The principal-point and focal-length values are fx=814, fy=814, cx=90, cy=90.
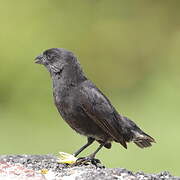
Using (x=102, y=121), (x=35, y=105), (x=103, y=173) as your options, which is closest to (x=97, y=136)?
(x=102, y=121)

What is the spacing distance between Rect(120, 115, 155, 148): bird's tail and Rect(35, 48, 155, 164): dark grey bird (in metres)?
0.40

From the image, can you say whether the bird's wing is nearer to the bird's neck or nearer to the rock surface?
the bird's neck

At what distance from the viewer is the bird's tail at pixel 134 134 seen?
825 centimetres

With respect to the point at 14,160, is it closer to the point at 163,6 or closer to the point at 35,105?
the point at 35,105

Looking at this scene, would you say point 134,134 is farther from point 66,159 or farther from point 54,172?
point 54,172

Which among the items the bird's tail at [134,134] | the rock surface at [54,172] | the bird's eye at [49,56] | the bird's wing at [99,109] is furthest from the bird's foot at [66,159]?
the bird's eye at [49,56]

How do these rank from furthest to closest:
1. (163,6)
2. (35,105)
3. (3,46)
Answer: (163,6), (3,46), (35,105)

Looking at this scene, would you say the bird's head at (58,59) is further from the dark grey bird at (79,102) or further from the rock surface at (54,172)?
the rock surface at (54,172)

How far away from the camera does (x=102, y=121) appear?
25.0ft

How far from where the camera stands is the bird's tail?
8.25 meters

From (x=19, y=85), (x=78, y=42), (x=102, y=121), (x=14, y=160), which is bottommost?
(x=14, y=160)

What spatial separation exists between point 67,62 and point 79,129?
0.65 metres

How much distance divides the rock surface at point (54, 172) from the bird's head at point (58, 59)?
0.89 metres

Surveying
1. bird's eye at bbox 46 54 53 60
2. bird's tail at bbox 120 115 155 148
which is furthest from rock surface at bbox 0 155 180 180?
bird's eye at bbox 46 54 53 60
